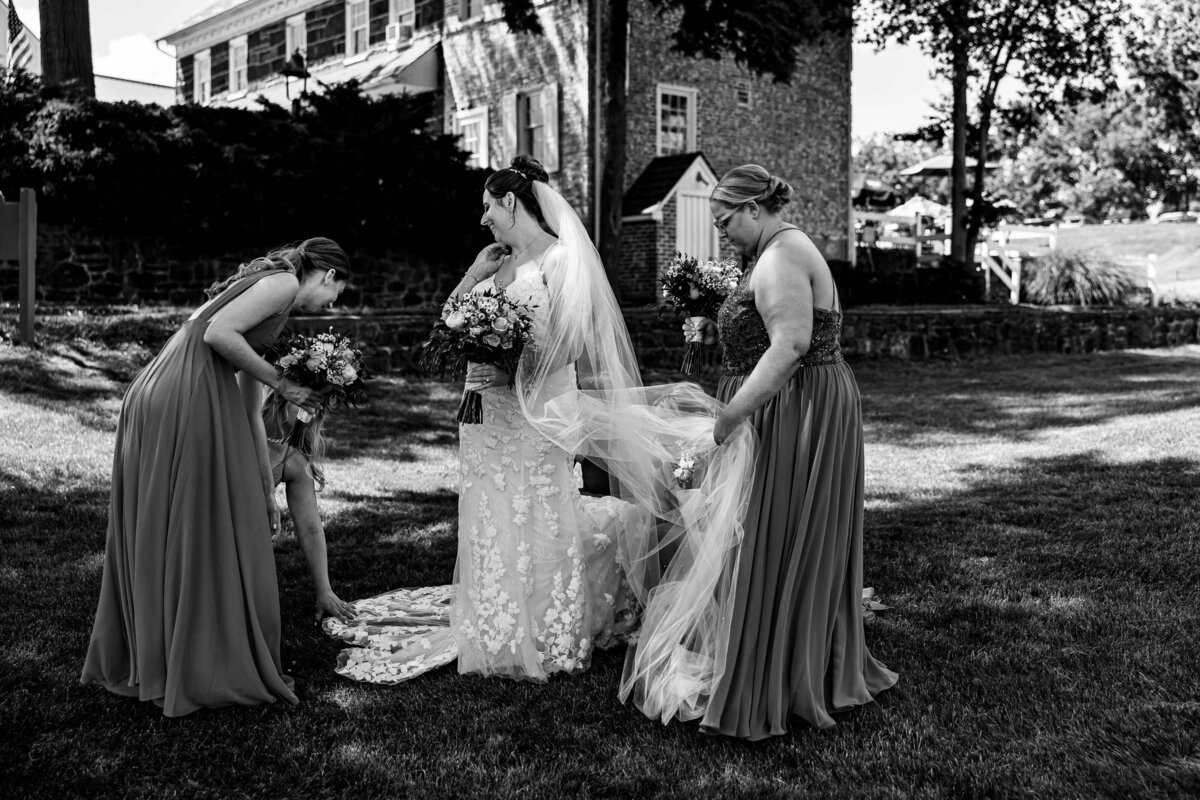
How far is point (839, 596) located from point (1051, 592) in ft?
7.51

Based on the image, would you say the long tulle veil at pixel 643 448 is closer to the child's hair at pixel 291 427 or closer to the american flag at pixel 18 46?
the child's hair at pixel 291 427

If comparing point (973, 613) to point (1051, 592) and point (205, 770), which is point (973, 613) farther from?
point (205, 770)

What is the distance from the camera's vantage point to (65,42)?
17.4 meters

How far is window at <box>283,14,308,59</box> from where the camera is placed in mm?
30594

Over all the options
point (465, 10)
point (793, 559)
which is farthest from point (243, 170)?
point (793, 559)

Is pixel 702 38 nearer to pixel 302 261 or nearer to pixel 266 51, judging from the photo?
pixel 302 261

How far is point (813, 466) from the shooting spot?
13.8 feet

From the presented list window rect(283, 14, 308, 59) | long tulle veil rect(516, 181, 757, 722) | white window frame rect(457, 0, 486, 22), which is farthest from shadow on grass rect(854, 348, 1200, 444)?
window rect(283, 14, 308, 59)

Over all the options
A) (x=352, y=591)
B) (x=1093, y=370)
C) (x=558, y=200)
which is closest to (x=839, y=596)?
(x=558, y=200)

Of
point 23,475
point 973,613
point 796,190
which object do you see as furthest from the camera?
point 796,190

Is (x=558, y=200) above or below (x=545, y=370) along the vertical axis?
above

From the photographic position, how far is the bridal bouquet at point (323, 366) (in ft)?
14.9

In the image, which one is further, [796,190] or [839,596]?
[796,190]

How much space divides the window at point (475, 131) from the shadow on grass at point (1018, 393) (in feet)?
36.3
